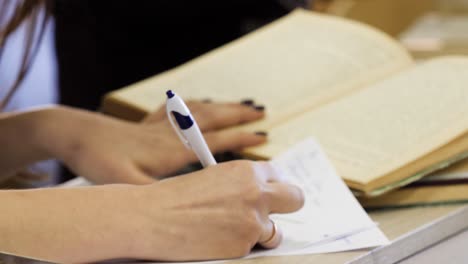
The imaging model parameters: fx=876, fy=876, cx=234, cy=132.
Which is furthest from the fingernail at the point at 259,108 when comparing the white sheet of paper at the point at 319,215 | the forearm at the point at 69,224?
the forearm at the point at 69,224

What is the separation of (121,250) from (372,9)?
961mm

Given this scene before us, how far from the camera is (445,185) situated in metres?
0.81

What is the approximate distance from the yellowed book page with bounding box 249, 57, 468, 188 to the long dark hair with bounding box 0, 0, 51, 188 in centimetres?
35

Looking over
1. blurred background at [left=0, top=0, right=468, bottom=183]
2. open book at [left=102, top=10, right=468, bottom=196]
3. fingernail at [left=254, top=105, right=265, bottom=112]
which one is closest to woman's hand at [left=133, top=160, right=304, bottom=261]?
open book at [left=102, top=10, right=468, bottom=196]

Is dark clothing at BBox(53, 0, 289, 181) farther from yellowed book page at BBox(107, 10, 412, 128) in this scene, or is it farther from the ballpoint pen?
the ballpoint pen

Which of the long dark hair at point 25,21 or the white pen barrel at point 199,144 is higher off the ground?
the long dark hair at point 25,21

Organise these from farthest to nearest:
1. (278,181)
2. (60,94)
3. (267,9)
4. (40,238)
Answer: (60,94), (267,9), (278,181), (40,238)

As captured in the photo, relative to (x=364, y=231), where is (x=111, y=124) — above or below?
above

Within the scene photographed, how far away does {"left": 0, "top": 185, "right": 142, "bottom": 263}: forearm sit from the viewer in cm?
64

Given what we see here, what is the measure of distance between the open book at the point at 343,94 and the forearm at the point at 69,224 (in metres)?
0.23

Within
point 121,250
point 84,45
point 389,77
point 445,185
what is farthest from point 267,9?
point 121,250

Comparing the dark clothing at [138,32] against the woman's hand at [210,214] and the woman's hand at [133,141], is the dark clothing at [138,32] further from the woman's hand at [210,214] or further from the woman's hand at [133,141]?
the woman's hand at [210,214]

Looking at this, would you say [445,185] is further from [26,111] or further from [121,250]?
[26,111]

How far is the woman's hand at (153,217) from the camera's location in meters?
0.65
